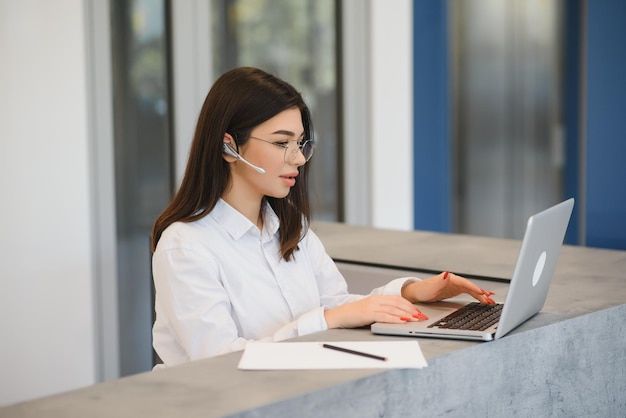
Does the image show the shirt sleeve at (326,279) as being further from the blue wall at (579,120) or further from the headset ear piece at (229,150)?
the blue wall at (579,120)

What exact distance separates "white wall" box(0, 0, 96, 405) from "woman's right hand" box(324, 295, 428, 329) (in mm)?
2221

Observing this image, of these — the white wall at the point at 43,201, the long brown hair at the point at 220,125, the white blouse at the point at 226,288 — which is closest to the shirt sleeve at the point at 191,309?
the white blouse at the point at 226,288

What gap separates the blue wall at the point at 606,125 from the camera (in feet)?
12.3

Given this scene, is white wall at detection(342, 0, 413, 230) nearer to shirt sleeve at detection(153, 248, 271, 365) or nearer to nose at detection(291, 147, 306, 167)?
nose at detection(291, 147, 306, 167)

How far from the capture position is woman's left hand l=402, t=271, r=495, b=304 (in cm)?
230

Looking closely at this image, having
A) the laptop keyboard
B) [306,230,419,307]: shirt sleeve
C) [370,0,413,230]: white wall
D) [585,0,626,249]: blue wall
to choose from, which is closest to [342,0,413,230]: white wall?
[370,0,413,230]: white wall

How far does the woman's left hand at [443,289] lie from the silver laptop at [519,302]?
0.08 m

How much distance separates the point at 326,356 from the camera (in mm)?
1817

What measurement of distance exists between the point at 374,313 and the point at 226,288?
444 mm

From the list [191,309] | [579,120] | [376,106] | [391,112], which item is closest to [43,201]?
[191,309]

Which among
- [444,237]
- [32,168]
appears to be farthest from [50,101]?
[444,237]

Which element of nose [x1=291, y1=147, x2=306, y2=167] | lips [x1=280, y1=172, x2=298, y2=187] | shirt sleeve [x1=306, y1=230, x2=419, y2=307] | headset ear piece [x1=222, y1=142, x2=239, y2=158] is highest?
headset ear piece [x1=222, y1=142, x2=239, y2=158]

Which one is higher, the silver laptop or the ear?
the ear

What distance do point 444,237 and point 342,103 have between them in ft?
6.02
